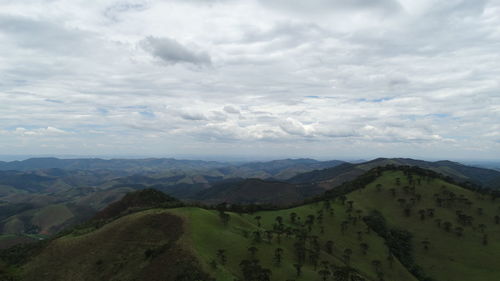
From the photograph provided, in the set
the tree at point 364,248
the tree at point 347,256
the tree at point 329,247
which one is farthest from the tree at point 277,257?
the tree at point 364,248

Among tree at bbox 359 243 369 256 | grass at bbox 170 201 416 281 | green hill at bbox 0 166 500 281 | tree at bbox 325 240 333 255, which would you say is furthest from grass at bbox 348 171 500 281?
tree at bbox 325 240 333 255

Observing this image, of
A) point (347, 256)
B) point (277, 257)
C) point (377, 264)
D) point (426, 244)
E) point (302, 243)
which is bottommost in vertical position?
point (377, 264)

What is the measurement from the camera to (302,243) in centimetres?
10875

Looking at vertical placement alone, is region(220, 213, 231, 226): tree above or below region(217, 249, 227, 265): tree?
above

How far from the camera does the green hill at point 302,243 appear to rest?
290 ft

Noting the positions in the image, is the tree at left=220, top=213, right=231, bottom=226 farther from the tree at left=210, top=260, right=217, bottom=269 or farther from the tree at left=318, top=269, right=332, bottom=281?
the tree at left=318, top=269, right=332, bottom=281

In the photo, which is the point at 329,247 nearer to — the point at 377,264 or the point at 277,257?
the point at 377,264

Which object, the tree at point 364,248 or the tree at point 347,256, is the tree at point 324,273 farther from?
the tree at point 364,248

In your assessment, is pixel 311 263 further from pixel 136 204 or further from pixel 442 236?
pixel 136 204

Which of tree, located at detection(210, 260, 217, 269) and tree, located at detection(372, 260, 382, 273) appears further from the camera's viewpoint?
tree, located at detection(372, 260, 382, 273)

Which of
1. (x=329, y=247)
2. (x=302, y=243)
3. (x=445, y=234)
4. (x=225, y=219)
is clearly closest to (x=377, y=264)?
(x=329, y=247)

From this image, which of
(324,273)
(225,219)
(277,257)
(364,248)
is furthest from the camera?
(364,248)

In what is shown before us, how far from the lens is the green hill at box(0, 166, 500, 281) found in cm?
8850

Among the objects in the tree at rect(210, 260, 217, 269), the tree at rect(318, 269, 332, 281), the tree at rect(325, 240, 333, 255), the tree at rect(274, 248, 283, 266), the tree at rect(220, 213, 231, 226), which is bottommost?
the tree at rect(325, 240, 333, 255)
